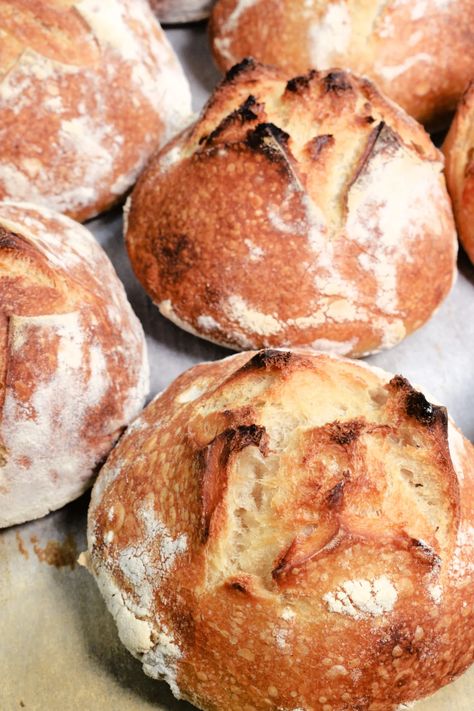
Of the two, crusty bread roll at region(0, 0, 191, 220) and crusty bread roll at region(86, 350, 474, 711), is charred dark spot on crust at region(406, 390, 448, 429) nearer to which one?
crusty bread roll at region(86, 350, 474, 711)

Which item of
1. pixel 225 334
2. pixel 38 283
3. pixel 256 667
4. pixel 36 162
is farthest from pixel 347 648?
pixel 36 162

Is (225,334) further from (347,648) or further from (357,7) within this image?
(357,7)

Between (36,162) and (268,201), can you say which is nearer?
(268,201)

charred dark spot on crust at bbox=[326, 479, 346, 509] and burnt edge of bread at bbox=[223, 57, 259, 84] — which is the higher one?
burnt edge of bread at bbox=[223, 57, 259, 84]

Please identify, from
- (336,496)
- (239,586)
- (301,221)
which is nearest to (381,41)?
(301,221)

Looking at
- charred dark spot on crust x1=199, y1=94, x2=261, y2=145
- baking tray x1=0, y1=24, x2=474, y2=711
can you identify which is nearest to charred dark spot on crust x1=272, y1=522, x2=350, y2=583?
baking tray x1=0, y1=24, x2=474, y2=711
